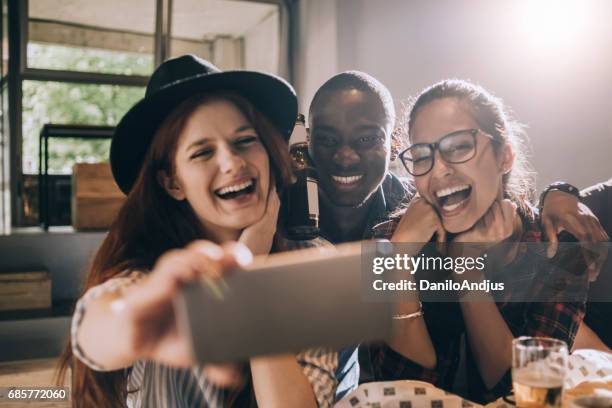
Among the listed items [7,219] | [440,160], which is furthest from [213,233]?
[7,219]

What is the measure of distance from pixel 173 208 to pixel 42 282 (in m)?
2.04

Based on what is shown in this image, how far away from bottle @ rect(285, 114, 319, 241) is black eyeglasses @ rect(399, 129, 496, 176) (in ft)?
0.70

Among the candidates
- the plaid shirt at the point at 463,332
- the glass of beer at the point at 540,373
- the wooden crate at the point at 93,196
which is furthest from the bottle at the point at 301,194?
the wooden crate at the point at 93,196

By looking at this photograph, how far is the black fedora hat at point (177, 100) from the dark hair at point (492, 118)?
28 cm

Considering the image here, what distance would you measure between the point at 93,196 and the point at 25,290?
542mm

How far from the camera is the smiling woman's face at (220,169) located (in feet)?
3.17

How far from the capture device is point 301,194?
3.72 feet

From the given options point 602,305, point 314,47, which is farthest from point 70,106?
point 602,305

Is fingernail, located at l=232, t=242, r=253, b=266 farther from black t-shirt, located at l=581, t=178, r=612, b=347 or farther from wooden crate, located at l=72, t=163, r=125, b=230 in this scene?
wooden crate, located at l=72, t=163, r=125, b=230

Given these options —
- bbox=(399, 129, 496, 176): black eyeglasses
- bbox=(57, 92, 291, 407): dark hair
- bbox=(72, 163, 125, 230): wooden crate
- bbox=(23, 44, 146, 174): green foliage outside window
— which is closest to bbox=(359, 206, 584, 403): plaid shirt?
bbox=(399, 129, 496, 176): black eyeglasses

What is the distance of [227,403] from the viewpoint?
1.00 metres

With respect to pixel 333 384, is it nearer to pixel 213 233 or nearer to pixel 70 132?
pixel 213 233

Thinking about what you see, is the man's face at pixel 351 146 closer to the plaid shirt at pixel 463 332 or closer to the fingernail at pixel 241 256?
the plaid shirt at pixel 463 332

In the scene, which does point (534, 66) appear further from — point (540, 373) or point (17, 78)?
point (17, 78)
